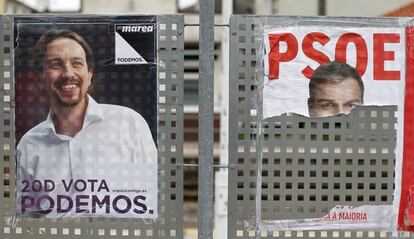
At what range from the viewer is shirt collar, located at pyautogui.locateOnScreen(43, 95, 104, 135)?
3.52 meters

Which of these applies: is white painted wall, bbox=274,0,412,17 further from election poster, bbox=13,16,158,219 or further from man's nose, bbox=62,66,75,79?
man's nose, bbox=62,66,75,79

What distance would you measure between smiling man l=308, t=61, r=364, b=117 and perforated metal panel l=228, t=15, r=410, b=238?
6cm

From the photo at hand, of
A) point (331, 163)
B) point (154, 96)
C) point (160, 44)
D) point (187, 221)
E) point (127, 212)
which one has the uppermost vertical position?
point (160, 44)

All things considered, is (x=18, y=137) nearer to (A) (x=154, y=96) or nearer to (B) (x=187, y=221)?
(A) (x=154, y=96)

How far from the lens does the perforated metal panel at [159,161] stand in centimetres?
351

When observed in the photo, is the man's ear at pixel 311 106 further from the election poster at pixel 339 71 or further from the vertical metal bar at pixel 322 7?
the vertical metal bar at pixel 322 7

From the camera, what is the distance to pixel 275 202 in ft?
11.8

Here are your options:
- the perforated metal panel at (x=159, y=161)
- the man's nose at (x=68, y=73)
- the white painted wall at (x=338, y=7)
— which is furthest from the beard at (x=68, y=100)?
the white painted wall at (x=338, y=7)

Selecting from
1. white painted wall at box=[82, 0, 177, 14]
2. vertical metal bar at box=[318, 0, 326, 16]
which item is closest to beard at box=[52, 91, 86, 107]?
vertical metal bar at box=[318, 0, 326, 16]

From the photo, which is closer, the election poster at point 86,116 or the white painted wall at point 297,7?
the election poster at point 86,116

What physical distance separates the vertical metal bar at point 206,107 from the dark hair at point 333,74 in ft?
2.36

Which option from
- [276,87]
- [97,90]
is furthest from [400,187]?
[97,90]

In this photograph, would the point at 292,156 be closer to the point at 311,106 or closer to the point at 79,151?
the point at 311,106

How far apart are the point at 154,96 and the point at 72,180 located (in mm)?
770
